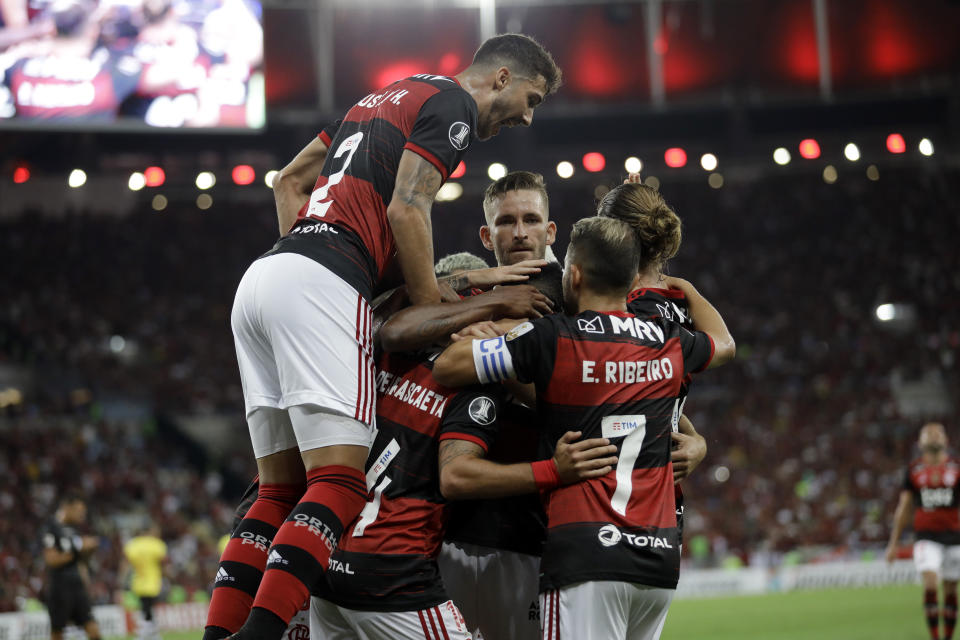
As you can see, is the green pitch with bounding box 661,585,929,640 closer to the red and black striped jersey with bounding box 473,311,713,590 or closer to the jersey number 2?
the red and black striped jersey with bounding box 473,311,713,590

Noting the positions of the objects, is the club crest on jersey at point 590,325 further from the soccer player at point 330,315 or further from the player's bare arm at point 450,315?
the soccer player at point 330,315

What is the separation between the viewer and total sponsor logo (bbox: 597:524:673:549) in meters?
3.33

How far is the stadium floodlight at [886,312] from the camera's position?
29.8 meters

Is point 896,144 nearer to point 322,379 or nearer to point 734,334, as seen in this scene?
point 734,334

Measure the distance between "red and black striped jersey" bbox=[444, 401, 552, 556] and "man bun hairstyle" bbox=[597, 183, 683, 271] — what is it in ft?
2.45

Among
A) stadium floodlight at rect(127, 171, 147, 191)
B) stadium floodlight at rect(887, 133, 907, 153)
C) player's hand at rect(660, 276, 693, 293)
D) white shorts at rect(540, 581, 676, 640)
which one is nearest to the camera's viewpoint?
white shorts at rect(540, 581, 676, 640)

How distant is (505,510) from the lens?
398 cm

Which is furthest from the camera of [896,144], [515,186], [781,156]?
[781,156]

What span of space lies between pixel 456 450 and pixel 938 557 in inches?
413

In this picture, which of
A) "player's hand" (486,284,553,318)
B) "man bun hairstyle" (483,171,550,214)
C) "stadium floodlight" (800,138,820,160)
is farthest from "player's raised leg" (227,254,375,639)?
"stadium floodlight" (800,138,820,160)

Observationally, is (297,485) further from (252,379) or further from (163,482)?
(163,482)

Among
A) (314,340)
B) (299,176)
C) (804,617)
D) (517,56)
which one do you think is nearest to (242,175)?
(804,617)

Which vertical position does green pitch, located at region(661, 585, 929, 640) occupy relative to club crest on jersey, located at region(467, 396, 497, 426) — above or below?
below

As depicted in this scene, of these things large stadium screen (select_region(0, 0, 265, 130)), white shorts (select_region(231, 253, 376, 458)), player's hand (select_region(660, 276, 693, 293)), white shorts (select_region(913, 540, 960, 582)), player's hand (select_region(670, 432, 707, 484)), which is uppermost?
large stadium screen (select_region(0, 0, 265, 130))
